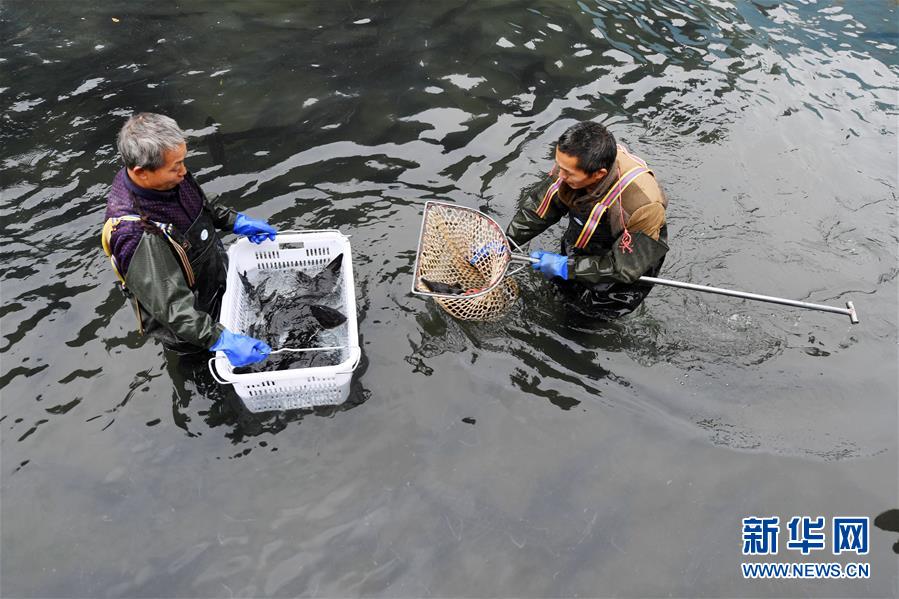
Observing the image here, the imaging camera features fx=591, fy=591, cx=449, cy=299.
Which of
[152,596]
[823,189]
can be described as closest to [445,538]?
[152,596]

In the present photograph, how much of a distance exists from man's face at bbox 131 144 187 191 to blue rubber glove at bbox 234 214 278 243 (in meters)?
0.88

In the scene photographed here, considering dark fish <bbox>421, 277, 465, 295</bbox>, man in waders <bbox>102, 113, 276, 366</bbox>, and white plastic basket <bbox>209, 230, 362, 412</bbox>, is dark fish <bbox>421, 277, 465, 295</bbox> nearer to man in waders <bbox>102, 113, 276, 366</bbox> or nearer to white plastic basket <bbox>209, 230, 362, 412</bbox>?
white plastic basket <bbox>209, 230, 362, 412</bbox>

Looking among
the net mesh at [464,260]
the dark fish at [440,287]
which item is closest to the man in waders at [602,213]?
the net mesh at [464,260]

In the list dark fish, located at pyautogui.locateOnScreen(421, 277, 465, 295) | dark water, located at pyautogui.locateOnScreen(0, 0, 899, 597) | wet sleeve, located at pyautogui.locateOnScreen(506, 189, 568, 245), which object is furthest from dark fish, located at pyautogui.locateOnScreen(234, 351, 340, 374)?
wet sleeve, located at pyautogui.locateOnScreen(506, 189, 568, 245)

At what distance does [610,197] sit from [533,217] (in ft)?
2.51

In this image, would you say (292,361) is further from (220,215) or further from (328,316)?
(220,215)

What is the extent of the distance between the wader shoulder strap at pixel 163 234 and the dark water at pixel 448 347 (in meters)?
0.98

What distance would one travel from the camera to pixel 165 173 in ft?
10.7

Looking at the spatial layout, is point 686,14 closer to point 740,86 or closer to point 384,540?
point 740,86

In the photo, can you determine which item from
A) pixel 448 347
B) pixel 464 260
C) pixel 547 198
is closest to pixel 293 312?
pixel 448 347

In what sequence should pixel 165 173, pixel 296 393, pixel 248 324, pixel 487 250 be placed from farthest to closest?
pixel 487 250, pixel 248 324, pixel 296 393, pixel 165 173

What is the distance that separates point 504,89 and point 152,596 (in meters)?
6.26

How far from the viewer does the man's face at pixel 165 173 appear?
323 centimetres

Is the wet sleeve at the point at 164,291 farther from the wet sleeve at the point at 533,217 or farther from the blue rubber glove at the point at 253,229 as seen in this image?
the wet sleeve at the point at 533,217
